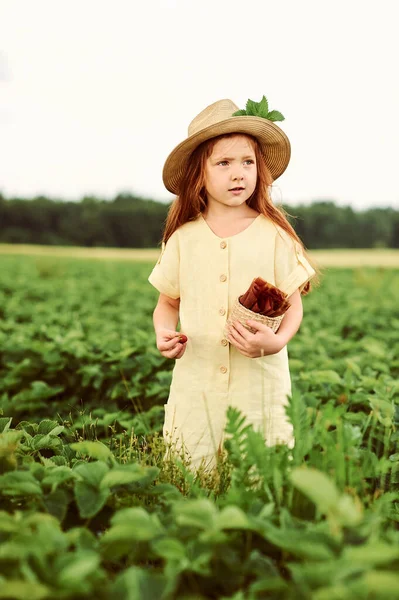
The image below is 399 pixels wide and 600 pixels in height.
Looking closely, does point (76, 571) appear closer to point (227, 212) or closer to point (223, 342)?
point (223, 342)

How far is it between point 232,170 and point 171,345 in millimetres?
747

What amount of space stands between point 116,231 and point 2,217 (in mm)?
9456

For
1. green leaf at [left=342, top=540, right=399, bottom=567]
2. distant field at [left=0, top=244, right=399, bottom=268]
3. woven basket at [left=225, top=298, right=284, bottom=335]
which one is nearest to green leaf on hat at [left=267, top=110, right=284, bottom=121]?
woven basket at [left=225, top=298, right=284, bottom=335]

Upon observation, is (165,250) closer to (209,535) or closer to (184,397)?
(184,397)

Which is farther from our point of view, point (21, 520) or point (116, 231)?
point (116, 231)

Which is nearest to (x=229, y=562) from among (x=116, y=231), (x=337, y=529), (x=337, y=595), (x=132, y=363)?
(x=337, y=529)

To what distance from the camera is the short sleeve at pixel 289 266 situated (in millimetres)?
2721

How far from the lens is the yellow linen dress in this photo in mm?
2689

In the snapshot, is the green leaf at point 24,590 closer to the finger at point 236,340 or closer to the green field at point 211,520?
the green field at point 211,520

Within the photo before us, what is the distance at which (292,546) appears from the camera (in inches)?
55.0

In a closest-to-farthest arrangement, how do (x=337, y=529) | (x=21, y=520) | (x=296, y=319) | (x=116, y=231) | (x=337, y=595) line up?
1. (x=337, y=595)
2. (x=337, y=529)
3. (x=21, y=520)
4. (x=296, y=319)
5. (x=116, y=231)

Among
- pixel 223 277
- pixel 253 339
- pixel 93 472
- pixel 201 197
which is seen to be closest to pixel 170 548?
pixel 93 472

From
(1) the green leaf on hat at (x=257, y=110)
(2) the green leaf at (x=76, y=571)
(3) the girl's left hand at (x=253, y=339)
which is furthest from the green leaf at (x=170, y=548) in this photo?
(1) the green leaf on hat at (x=257, y=110)

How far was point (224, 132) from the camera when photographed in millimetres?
2719
